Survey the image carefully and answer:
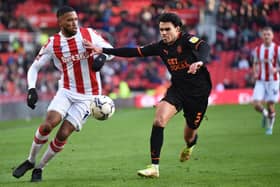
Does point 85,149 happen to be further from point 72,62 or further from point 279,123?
point 279,123

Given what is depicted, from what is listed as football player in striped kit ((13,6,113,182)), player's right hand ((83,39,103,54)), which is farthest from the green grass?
player's right hand ((83,39,103,54))

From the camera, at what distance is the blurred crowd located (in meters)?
29.0

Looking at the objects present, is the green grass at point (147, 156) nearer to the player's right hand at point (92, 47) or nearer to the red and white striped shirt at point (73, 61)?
the red and white striped shirt at point (73, 61)

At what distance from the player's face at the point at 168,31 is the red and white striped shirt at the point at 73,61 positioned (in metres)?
0.88

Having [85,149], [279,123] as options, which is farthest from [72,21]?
[279,123]

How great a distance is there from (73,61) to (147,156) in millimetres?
3187

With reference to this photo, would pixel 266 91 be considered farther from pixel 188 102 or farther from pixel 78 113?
pixel 78 113

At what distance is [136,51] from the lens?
10.1 m

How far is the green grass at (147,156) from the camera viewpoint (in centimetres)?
957

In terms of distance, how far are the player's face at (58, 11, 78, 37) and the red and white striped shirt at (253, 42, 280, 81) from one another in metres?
8.19

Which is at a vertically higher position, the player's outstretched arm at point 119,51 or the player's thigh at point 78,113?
the player's outstretched arm at point 119,51

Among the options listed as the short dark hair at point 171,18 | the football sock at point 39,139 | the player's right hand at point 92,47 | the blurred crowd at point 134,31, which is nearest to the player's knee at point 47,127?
the football sock at point 39,139

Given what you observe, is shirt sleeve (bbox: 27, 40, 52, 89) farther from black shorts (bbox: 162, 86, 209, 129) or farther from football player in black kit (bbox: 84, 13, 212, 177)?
black shorts (bbox: 162, 86, 209, 129)

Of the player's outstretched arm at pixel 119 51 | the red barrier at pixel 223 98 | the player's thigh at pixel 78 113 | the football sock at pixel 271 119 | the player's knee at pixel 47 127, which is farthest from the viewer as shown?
the red barrier at pixel 223 98
